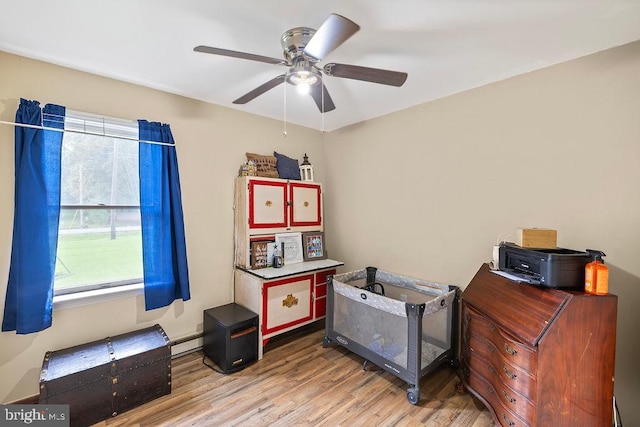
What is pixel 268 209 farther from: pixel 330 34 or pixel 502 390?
pixel 502 390

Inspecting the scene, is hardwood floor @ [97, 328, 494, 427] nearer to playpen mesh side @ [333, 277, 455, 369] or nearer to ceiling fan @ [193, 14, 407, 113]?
playpen mesh side @ [333, 277, 455, 369]

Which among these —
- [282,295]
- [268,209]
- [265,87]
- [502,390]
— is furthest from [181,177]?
[502,390]

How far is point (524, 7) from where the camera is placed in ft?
4.78

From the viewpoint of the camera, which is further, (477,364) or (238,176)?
(238,176)

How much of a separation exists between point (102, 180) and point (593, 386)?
3.53 meters

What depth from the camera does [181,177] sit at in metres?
2.63

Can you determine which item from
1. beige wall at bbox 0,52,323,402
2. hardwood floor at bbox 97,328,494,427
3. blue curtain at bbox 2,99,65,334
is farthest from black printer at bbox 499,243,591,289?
blue curtain at bbox 2,99,65,334

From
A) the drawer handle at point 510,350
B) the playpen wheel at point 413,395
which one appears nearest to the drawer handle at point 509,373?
the drawer handle at point 510,350

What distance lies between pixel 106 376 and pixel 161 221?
1.17 m

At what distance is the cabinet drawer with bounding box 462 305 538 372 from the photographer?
1.52 meters

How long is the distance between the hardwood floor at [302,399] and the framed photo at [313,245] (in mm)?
1111

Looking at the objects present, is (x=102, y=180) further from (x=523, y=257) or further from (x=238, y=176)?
(x=523, y=257)

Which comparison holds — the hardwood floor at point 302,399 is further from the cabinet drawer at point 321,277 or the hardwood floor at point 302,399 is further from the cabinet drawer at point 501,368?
the cabinet drawer at point 321,277

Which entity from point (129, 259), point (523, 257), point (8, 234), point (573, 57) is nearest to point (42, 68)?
point (8, 234)
